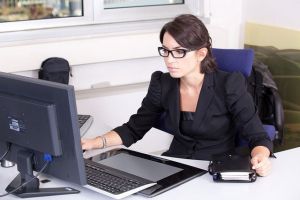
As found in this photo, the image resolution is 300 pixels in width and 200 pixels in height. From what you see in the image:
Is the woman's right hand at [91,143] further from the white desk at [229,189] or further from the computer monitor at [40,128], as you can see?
the computer monitor at [40,128]

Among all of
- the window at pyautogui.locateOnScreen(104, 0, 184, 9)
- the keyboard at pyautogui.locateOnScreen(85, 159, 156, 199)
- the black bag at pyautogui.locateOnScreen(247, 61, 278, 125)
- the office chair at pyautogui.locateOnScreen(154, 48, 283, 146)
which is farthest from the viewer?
the window at pyautogui.locateOnScreen(104, 0, 184, 9)

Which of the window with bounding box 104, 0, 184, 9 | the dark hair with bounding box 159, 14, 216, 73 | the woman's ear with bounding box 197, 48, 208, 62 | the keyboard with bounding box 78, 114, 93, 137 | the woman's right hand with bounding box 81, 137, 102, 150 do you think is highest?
the window with bounding box 104, 0, 184, 9

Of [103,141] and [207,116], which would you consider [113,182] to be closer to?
[103,141]

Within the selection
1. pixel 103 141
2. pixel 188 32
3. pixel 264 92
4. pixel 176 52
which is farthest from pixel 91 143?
pixel 264 92

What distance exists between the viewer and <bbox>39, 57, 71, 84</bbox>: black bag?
9.51ft

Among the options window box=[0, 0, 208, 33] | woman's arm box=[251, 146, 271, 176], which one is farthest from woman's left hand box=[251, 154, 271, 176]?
window box=[0, 0, 208, 33]

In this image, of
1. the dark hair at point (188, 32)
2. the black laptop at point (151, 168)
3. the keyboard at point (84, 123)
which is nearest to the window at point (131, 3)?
the keyboard at point (84, 123)

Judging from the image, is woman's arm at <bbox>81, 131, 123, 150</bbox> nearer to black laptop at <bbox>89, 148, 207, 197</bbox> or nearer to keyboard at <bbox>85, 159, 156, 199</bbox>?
black laptop at <bbox>89, 148, 207, 197</bbox>

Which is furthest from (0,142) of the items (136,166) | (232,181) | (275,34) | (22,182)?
(275,34)

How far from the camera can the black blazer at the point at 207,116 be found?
214 cm

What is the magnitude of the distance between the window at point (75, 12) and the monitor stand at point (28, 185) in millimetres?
1541

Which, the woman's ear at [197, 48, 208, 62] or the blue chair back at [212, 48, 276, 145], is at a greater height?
the woman's ear at [197, 48, 208, 62]

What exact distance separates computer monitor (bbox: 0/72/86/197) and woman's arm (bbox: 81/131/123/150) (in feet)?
1.29

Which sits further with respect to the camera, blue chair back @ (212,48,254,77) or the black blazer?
blue chair back @ (212,48,254,77)
